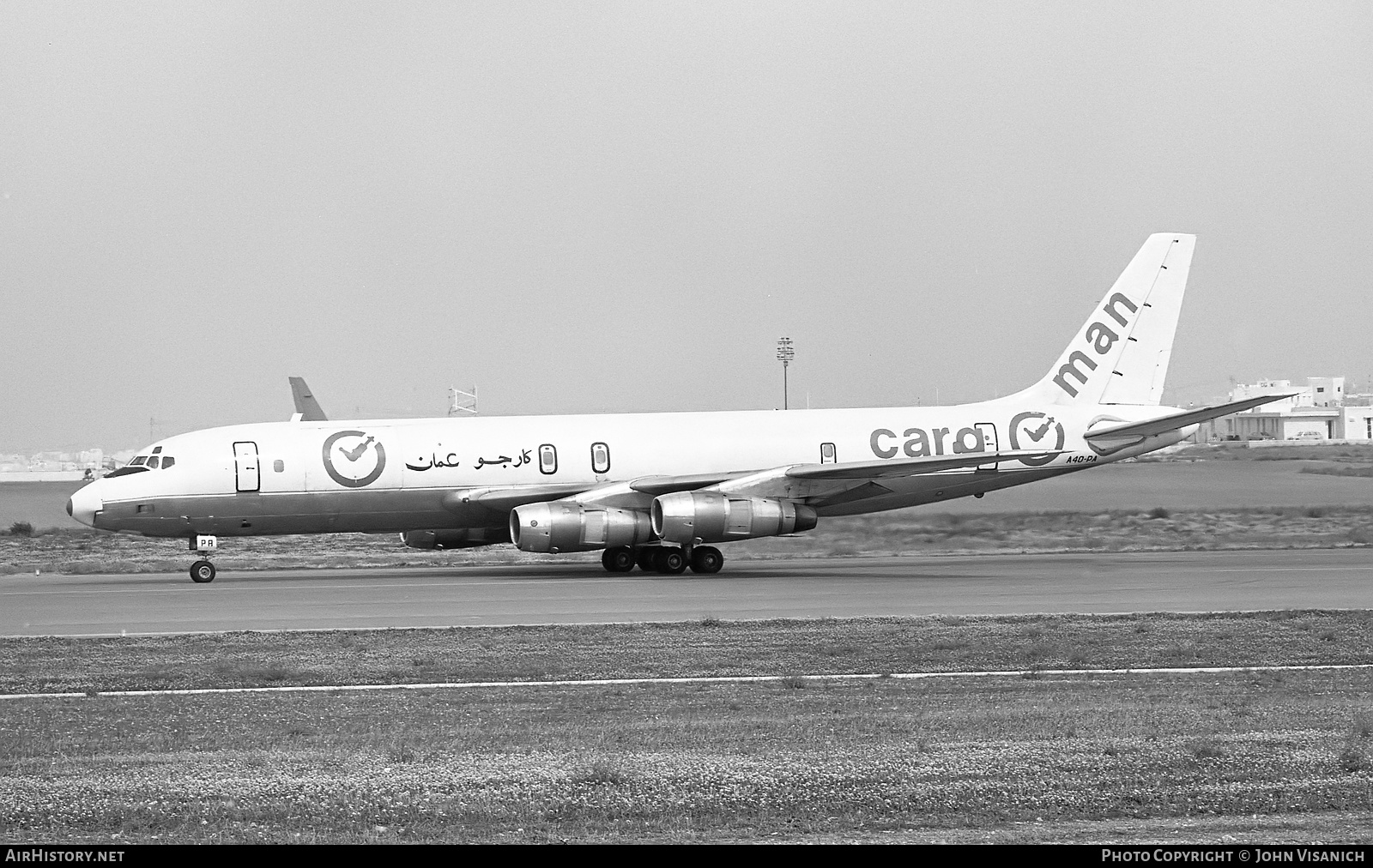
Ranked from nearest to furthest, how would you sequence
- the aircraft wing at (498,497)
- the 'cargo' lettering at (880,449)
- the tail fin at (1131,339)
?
A: the aircraft wing at (498,497)
the 'cargo' lettering at (880,449)
the tail fin at (1131,339)

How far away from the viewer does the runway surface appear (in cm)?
2091

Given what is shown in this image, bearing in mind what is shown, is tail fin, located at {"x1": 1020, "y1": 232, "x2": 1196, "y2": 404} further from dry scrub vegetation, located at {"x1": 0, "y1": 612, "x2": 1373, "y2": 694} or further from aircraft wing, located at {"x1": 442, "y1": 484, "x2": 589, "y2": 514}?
dry scrub vegetation, located at {"x1": 0, "y1": 612, "x2": 1373, "y2": 694}

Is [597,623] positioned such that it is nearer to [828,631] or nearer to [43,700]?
[828,631]

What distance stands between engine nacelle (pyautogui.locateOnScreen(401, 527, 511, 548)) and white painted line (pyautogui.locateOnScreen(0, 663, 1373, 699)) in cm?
1775

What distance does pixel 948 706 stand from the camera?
12.2 metres

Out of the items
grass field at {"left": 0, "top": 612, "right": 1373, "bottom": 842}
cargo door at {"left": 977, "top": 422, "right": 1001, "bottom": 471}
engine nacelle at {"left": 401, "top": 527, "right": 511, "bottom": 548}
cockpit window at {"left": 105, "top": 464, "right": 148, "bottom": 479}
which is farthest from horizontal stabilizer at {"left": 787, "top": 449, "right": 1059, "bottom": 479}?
grass field at {"left": 0, "top": 612, "right": 1373, "bottom": 842}

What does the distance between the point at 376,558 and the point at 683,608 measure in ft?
56.0

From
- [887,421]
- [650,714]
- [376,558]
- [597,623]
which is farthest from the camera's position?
[376,558]

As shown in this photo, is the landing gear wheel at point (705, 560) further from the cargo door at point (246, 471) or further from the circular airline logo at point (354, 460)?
the cargo door at point (246, 471)

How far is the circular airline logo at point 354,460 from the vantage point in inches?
1169

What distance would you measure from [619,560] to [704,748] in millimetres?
20654

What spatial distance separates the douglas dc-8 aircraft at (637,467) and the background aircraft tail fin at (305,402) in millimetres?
11190

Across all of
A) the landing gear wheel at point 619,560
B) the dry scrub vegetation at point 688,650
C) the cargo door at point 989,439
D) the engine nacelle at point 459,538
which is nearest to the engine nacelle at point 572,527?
the landing gear wheel at point 619,560

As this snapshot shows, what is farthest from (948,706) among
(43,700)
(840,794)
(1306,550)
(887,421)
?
(1306,550)
